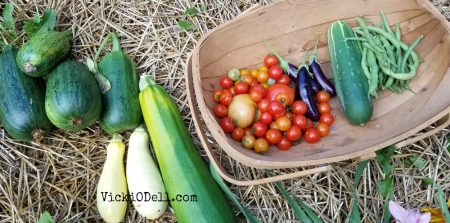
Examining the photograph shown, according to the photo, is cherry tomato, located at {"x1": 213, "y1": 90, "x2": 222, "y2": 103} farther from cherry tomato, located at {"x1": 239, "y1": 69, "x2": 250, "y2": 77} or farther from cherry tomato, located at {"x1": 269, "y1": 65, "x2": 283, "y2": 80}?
cherry tomato, located at {"x1": 269, "y1": 65, "x2": 283, "y2": 80}

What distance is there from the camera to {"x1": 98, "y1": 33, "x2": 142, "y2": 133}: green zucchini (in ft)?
7.68

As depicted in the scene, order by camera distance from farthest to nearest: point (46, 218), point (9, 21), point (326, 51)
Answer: point (326, 51), point (9, 21), point (46, 218)

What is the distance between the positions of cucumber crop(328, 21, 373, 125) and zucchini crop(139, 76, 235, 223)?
817 mm

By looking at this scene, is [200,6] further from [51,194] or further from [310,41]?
[51,194]

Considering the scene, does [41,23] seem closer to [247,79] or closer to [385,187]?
[247,79]

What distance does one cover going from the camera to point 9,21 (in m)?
2.56

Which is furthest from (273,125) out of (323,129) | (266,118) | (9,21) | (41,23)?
(9,21)

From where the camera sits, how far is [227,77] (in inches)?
98.6

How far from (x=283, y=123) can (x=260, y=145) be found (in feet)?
0.55

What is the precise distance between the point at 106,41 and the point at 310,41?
46.7 inches

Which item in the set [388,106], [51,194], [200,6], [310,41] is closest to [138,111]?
[51,194]

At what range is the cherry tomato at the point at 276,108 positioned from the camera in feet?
7.73

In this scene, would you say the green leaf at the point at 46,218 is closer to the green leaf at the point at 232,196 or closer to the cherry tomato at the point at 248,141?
the green leaf at the point at 232,196

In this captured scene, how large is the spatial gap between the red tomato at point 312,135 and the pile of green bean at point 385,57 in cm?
37
